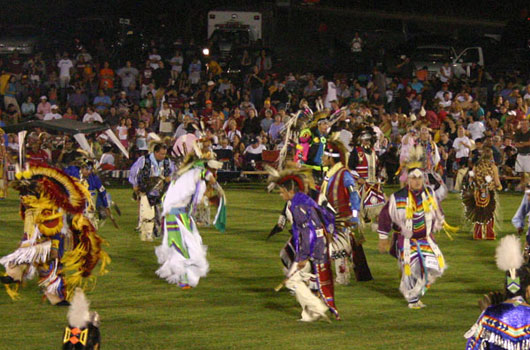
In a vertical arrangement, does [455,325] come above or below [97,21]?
below

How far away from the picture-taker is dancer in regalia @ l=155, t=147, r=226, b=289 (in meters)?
11.4

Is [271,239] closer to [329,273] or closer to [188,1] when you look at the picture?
[329,273]

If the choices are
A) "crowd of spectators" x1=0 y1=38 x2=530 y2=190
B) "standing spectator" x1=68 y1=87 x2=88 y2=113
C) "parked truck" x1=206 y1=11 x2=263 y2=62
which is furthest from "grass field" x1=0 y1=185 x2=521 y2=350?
"parked truck" x1=206 y1=11 x2=263 y2=62

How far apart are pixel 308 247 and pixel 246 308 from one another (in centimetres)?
135

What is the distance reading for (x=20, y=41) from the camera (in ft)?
104

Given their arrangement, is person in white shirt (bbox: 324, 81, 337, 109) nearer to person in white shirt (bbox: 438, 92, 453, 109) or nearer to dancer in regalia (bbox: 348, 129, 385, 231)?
person in white shirt (bbox: 438, 92, 453, 109)

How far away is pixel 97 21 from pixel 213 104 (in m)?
8.26

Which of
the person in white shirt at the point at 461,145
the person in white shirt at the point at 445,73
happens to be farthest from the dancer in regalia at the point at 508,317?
the person in white shirt at the point at 445,73

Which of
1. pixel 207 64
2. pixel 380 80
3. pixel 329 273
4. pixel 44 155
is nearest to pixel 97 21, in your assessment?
pixel 207 64

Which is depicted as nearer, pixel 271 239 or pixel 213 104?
pixel 271 239

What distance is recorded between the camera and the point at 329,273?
31.8ft

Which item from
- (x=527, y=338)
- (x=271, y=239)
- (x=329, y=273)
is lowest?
(x=271, y=239)

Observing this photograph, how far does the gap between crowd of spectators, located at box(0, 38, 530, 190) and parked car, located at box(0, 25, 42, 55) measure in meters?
0.69

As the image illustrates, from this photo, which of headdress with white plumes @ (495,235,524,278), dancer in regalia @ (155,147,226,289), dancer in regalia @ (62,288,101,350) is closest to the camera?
dancer in regalia @ (62,288,101,350)
